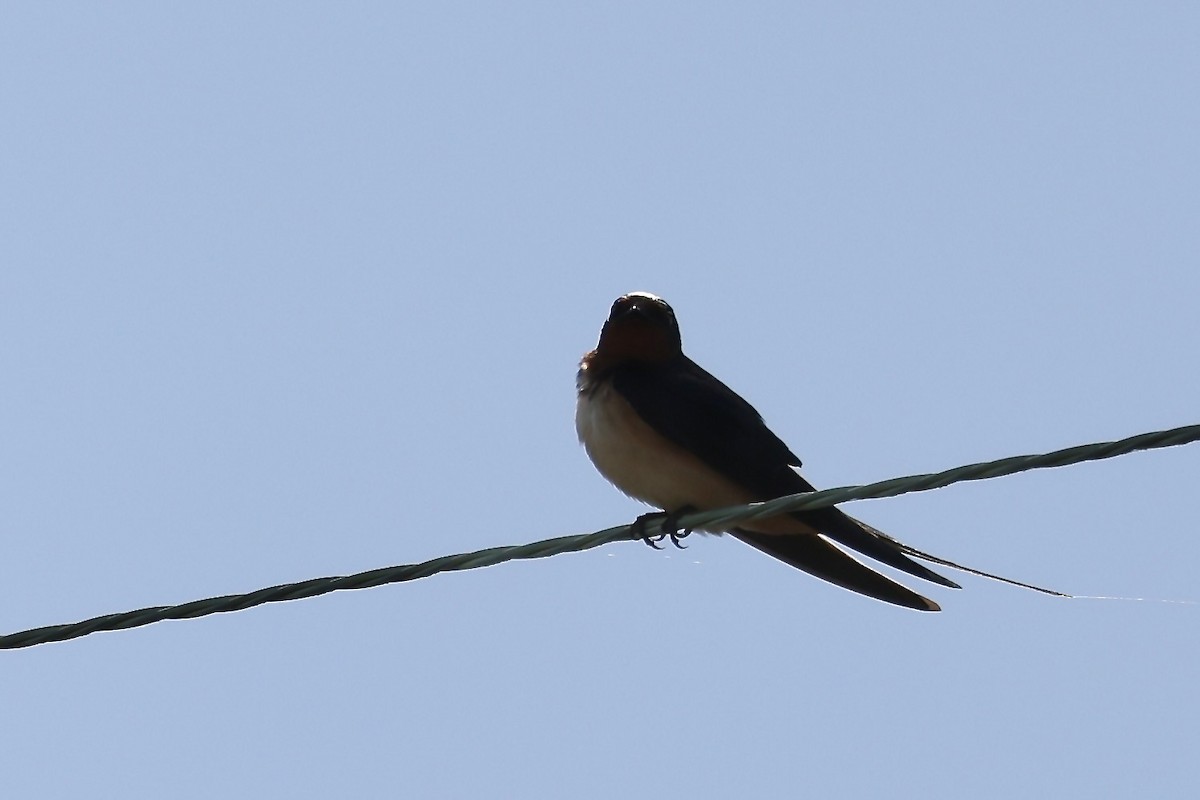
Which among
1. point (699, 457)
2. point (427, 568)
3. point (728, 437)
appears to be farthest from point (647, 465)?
point (427, 568)

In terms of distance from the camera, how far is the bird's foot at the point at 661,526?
222 inches

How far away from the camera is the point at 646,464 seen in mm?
6590

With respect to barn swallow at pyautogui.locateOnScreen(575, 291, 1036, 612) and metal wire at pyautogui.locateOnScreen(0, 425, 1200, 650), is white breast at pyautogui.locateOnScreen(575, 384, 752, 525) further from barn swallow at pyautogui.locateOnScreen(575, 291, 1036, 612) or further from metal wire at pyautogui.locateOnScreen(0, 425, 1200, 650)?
metal wire at pyautogui.locateOnScreen(0, 425, 1200, 650)

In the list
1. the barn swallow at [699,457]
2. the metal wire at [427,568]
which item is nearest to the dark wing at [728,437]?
the barn swallow at [699,457]

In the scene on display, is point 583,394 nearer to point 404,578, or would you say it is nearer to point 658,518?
point 658,518

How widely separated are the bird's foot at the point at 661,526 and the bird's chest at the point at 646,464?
0.07 meters

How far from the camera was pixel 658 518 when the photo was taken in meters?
6.14

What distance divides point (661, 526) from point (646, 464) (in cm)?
84

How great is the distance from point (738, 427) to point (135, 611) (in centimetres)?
283

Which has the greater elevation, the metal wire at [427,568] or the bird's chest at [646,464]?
the bird's chest at [646,464]

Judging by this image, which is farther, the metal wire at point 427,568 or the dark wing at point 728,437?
the dark wing at point 728,437

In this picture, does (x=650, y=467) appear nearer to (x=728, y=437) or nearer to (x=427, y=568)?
(x=728, y=437)

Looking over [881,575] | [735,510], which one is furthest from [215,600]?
[881,575]

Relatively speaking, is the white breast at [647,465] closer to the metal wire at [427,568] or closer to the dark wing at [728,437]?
the dark wing at [728,437]
